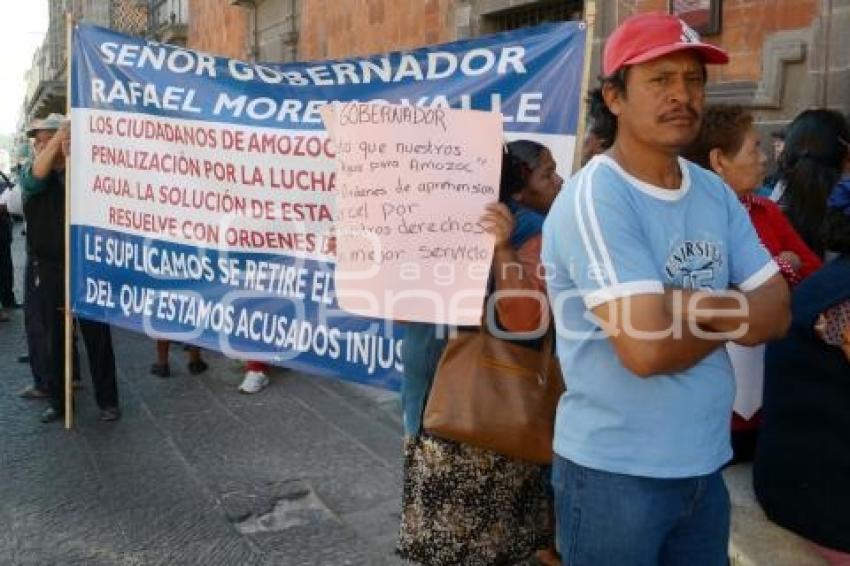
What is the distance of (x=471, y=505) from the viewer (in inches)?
103

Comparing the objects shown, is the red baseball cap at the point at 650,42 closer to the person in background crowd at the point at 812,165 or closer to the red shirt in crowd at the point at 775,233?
the red shirt in crowd at the point at 775,233

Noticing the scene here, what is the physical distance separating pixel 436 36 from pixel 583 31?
5407 mm

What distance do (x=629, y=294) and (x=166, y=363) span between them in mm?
5239

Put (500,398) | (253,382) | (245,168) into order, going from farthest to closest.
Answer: (253,382) < (245,168) < (500,398)

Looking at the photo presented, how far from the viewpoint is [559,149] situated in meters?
3.00

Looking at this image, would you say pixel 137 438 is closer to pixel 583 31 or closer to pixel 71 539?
pixel 71 539

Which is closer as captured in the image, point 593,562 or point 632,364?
point 632,364

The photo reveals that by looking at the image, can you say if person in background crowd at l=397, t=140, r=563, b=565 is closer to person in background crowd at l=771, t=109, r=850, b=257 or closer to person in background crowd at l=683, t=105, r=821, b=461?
person in background crowd at l=683, t=105, r=821, b=461

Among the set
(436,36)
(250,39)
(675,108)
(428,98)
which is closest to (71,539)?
(428,98)

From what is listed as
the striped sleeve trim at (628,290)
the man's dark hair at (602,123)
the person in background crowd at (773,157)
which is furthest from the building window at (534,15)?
the striped sleeve trim at (628,290)

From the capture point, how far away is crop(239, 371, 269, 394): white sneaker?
19.1 ft

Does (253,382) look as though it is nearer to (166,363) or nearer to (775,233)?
(166,363)

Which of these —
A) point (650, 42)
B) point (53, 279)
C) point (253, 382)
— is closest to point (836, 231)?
point (650, 42)

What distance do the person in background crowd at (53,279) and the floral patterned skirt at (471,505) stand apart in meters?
3.18
